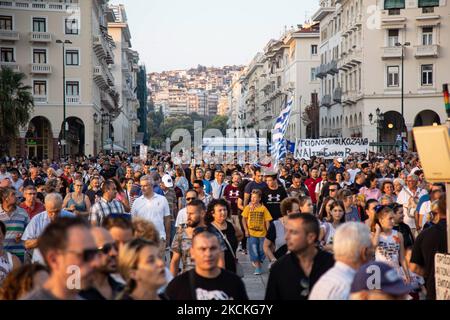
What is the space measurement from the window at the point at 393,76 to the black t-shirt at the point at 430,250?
61.8 meters

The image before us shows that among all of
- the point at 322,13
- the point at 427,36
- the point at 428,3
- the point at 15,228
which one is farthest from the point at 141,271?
the point at 322,13

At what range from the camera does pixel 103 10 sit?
86062 millimetres

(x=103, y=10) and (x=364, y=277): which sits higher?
(x=103, y=10)

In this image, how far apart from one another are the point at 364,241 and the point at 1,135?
50.3 m

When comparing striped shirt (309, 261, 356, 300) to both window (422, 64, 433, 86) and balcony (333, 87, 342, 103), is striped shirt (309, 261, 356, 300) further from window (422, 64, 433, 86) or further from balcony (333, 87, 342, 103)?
balcony (333, 87, 342, 103)

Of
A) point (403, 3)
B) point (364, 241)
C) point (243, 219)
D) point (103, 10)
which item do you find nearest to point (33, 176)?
point (243, 219)

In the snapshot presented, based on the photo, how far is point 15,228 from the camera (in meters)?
12.1

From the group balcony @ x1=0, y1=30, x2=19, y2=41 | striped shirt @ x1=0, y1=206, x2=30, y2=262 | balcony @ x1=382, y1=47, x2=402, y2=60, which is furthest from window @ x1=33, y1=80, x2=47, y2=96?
striped shirt @ x1=0, y1=206, x2=30, y2=262

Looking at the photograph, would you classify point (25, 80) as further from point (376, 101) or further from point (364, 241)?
point (364, 241)

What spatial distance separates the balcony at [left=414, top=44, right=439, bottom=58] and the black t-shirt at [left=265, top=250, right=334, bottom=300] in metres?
63.4

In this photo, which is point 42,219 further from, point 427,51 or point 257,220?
point 427,51

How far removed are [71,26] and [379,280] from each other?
2531 inches

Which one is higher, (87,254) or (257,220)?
(87,254)

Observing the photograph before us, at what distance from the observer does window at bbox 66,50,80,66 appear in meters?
68.6
